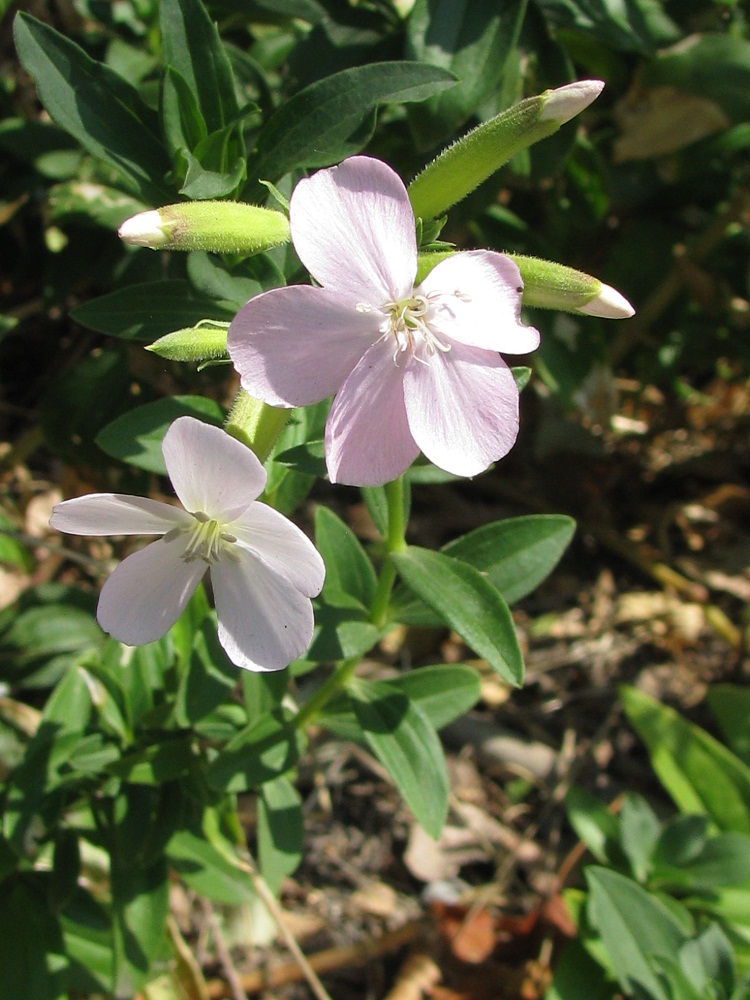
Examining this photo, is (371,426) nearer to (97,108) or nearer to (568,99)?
(568,99)

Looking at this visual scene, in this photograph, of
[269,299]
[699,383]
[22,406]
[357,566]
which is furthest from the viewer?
[699,383]

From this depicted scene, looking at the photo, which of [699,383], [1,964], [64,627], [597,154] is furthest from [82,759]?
[699,383]

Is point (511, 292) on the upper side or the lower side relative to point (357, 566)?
upper

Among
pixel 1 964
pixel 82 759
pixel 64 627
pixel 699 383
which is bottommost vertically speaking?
pixel 699 383

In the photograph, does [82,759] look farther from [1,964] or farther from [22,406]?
[22,406]

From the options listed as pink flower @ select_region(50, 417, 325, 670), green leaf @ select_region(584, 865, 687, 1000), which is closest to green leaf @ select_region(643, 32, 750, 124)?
pink flower @ select_region(50, 417, 325, 670)

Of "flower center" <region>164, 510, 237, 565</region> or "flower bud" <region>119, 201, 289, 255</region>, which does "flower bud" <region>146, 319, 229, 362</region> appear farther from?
"flower center" <region>164, 510, 237, 565</region>
